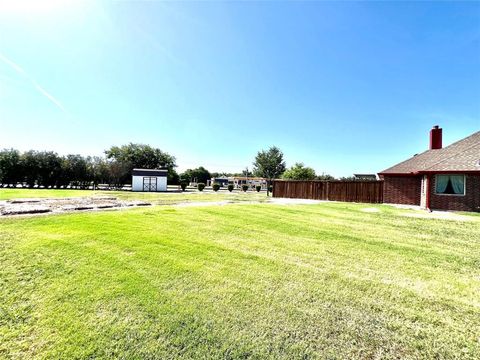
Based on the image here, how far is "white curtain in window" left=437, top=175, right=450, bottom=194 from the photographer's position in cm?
1259

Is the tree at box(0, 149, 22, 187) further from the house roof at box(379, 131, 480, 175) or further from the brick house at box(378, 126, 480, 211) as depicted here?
the brick house at box(378, 126, 480, 211)

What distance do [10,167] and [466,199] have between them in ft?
162

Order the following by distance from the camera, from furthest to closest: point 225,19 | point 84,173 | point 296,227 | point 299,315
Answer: point 84,173, point 225,19, point 296,227, point 299,315

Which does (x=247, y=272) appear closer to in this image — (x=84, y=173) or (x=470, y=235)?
(x=470, y=235)

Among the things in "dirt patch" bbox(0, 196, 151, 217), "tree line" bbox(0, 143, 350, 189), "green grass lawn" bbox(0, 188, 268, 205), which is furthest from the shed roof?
"dirt patch" bbox(0, 196, 151, 217)

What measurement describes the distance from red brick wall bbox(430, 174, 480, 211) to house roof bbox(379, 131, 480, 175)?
2.42 ft

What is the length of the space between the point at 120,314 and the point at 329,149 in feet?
125

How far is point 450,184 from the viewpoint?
1245 cm

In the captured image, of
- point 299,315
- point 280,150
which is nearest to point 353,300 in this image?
point 299,315

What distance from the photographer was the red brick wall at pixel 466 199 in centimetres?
1167

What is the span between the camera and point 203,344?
7.27 ft

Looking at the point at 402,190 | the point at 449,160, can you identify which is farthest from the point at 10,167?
the point at 449,160

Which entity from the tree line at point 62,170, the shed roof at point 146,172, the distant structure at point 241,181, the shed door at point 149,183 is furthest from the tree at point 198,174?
the shed door at point 149,183

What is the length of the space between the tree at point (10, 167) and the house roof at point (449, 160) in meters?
45.6
